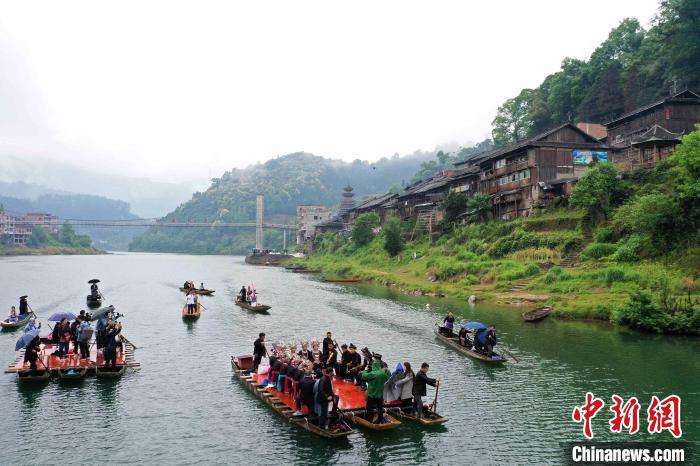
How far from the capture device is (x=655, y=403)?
837 inches

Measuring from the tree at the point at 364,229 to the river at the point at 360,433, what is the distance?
69.6 m

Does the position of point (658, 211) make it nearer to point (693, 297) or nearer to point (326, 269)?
point (693, 297)

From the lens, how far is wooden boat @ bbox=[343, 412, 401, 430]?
61.0ft

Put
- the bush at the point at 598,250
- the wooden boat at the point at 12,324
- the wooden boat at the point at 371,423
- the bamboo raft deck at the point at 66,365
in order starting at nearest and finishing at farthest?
the wooden boat at the point at 371,423
the bamboo raft deck at the point at 66,365
the wooden boat at the point at 12,324
the bush at the point at 598,250

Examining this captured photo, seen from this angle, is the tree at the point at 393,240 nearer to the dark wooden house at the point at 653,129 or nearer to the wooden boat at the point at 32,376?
the dark wooden house at the point at 653,129

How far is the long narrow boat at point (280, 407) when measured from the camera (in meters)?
18.1

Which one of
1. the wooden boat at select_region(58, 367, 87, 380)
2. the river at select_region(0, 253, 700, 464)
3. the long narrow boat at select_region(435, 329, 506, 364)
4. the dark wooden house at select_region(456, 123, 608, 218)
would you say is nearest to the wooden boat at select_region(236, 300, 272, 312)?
the river at select_region(0, 253, 700, 464)

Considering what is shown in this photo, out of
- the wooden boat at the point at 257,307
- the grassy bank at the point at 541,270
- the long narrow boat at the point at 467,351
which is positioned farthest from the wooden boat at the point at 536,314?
the wooden boat at the point at 257,307

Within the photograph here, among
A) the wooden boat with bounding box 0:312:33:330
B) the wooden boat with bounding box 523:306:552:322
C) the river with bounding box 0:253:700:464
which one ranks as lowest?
the river with bounding box 0:253:700:464

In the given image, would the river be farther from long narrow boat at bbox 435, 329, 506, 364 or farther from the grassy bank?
the grassy bank

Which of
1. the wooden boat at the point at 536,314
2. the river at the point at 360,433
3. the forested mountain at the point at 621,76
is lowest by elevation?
the river at the point at 360,433

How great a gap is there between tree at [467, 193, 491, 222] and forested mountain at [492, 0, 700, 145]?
31.2m

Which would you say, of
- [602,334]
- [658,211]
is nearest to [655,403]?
[602,334]

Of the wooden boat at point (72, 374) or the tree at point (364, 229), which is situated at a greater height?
the tree at point (364, 229)
